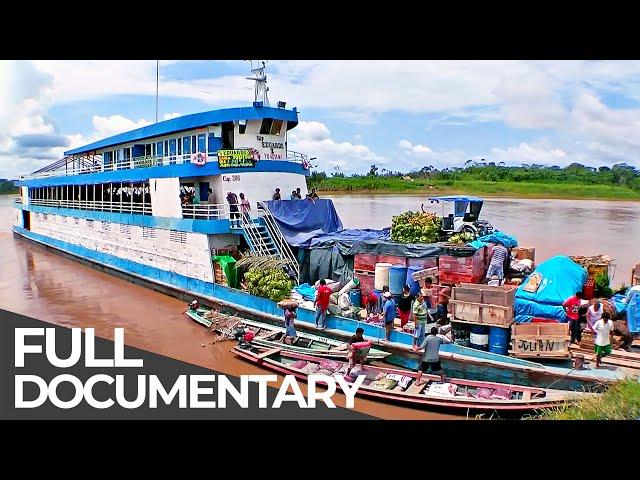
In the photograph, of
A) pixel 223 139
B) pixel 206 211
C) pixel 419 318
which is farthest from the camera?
pixel 223 139

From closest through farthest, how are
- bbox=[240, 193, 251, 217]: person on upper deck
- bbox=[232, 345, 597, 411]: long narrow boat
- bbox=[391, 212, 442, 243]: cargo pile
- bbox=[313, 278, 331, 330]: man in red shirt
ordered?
1. bbox=[232, 345, 597, 411]: long narrow boat
2. bbox=[313, 278, 331, 330]: man in red shirt
3. bbox=[391, 212, 442, 243]: cargo pile
4. bbox=[240, 193, 251, 217]: person on upper deck

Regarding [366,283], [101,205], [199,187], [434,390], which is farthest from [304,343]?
[101,205]

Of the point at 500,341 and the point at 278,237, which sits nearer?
the point at 500,341

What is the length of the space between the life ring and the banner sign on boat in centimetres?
43

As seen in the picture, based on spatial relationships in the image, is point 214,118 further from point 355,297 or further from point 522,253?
point 522,253

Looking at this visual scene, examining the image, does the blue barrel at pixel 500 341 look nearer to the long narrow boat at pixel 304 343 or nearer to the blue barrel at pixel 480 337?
the blue barrel at pixel 480 337

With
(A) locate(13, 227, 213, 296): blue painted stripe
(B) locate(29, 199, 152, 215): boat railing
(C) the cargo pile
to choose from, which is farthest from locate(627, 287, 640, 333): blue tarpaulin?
(B) locate(29, 199, 152, 215): boat railing

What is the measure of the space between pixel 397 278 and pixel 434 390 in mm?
2343

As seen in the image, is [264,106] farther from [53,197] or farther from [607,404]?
[53,197]

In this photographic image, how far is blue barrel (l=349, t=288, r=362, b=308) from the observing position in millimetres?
9828

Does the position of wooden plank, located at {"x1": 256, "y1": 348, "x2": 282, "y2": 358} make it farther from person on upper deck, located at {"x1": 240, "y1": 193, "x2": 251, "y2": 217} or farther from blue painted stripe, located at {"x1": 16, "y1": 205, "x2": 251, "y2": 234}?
person on upper deck, located at {"x1": 240, "y1": 193, "x2": 251, "y2": 217}

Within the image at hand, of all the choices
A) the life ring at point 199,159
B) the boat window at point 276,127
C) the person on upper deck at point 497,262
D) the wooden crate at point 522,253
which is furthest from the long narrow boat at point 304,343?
the boat window at point 276,127

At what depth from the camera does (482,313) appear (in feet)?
25.0

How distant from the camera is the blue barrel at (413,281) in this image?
8.95m
